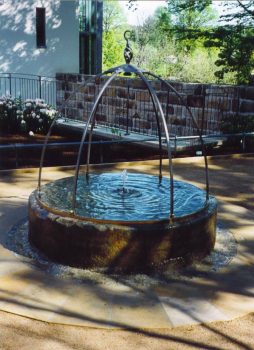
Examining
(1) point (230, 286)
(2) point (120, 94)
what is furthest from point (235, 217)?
(2) point (120, 94)

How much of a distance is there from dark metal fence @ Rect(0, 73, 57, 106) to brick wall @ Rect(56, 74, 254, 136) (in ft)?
9.58

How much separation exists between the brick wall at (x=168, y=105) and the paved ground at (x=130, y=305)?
7.49 metres

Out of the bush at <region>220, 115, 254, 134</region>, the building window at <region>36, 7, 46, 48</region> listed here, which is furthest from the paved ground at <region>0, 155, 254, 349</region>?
the building window at <region>36, 7, 46, 48</region>

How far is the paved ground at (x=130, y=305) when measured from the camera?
3732 millimetres

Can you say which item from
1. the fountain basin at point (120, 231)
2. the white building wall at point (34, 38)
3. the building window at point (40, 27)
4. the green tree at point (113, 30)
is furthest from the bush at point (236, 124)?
the green tree at point (113, 30)

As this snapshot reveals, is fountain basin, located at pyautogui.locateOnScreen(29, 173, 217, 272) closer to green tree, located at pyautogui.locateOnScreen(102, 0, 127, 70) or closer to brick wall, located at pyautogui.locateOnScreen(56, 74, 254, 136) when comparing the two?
brick wall, located at pyautogui.locateOnScreen(56, 74, 254, 136)

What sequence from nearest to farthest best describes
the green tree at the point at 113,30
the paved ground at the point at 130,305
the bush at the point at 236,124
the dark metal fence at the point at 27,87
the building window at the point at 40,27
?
the paved ground at the point at 130,305
the bush at the point at 236,124
the dark metal fence at the point at 27,87
the building window at the point at 40,27
the green tree at the point at 113,30

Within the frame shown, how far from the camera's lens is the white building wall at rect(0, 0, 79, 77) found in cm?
2025

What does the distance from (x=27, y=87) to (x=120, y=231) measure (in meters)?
17.4

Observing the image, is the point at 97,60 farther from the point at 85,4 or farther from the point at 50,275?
the point at 50,275

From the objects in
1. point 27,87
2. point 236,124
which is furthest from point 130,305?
point 27,87

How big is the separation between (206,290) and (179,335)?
0.83 metres

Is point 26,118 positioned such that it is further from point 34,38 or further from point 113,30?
point 113,30

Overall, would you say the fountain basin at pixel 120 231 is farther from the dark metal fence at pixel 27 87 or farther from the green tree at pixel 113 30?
the green tree at pixel 113 30
